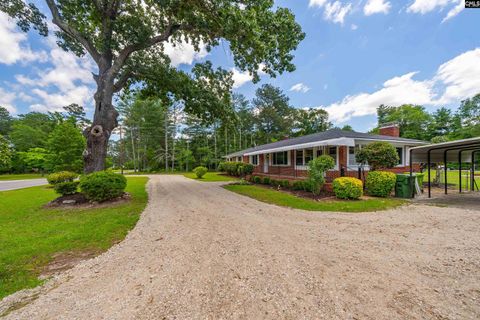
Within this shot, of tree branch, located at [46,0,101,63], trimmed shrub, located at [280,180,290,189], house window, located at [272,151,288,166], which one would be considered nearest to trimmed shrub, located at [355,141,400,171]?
trimmed shrub, located at [280,180,290,189]

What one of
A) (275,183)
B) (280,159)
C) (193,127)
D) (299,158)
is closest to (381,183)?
(299,158)

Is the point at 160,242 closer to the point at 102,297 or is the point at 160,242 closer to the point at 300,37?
the point at 102,297

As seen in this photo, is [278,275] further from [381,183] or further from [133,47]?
[133,47]

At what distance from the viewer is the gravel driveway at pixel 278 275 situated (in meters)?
2.08

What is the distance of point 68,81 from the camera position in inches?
742

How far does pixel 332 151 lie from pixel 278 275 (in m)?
9.87

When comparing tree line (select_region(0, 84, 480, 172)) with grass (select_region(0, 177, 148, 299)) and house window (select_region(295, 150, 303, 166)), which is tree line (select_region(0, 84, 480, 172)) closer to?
house window (select_region(295, 150, 303, 166))

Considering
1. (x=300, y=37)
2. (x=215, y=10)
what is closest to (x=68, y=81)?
(x=215, y=10)

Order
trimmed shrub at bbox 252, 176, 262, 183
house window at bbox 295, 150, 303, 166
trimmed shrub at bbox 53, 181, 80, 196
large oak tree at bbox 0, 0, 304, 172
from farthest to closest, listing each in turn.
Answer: trimmed shrub at bbox 252, 176, 262, 183
house window at bbox 295, 150, 303, 166
trimmed shrub at bbox 53, 181, 80, 196
large oak tree at bbox 0, 0, 304, 172

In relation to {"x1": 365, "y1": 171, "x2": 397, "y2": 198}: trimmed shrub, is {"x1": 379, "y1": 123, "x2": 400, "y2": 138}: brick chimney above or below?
above

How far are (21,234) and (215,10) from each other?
931 cm

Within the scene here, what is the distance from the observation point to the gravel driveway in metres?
2.08

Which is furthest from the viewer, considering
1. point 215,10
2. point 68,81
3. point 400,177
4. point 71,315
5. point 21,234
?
point 68,81

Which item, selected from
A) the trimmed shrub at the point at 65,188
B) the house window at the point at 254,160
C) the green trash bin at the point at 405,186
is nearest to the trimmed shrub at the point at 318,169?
the green trash bin at the point at 405,186
